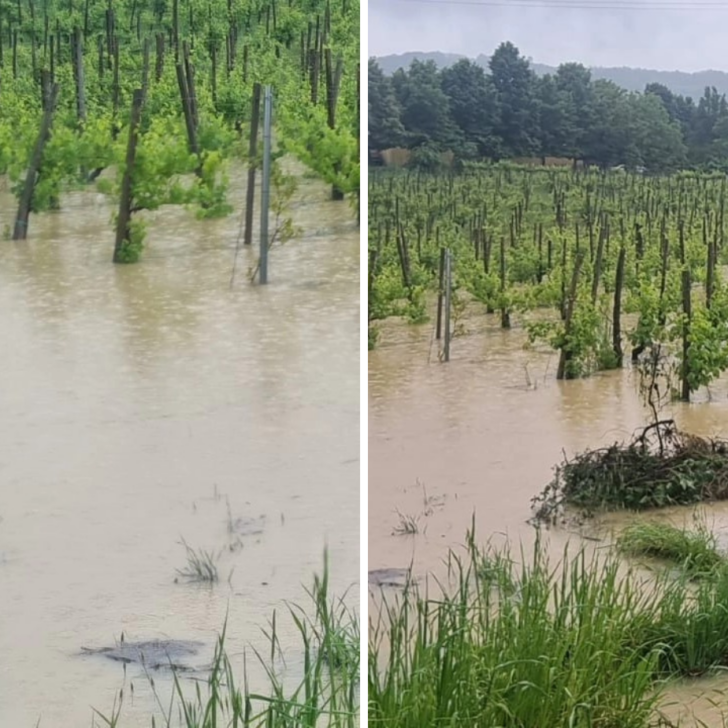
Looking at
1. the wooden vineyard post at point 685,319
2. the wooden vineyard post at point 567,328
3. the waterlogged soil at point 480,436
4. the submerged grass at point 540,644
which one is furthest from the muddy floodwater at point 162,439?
the wooden vineyard post at point 685,319

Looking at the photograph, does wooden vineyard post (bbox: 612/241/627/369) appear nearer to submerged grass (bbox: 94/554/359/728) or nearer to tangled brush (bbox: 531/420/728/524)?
tangled brush (bbox: 531/420/728/524)

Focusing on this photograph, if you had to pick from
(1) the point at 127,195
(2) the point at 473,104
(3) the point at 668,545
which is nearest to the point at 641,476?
(3) the point at 668,545

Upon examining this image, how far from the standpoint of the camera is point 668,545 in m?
3.70

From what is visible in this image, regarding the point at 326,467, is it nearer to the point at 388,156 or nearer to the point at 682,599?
the point at 388,156

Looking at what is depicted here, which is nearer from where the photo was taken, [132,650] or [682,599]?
[132,650]

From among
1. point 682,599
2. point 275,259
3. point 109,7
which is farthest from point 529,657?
point 109,7

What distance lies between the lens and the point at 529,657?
3531 mm

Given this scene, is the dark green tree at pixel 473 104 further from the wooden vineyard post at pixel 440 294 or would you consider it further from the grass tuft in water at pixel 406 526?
the grass tuft in water at pixel 406 526

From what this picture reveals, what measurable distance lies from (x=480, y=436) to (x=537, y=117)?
96 cm

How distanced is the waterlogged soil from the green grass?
1.5 inches

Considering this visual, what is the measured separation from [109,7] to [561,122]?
4.39 feet

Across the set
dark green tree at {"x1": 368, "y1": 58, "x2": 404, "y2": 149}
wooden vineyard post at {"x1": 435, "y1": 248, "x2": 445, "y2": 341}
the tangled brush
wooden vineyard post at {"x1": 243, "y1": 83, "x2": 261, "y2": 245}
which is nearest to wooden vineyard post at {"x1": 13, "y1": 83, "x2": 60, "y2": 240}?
wooden vineyard post at {"x1": 243, "y1": 83, "x2": 261, "y2": 245}

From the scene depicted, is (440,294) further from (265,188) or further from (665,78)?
(665,78)

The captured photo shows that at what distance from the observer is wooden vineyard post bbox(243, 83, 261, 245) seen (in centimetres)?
348
